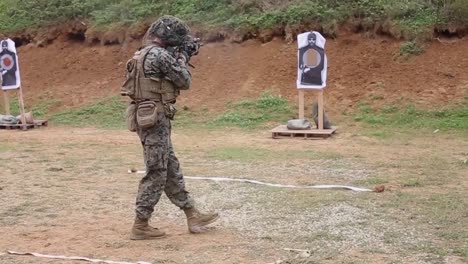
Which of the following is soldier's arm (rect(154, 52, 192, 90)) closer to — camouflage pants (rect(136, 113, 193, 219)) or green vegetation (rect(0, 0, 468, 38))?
camouflage pants (rect(136, 113, 193, 219))

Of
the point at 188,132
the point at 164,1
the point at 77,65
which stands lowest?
the point at 188,132

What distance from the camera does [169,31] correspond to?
5.51 m

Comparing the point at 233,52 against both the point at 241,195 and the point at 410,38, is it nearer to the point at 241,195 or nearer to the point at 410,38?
the point at 410,38

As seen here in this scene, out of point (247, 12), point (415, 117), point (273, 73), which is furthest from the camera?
point (247, 12)

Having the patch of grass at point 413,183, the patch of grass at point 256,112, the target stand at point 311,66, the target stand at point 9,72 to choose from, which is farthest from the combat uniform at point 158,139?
the target stand at point 9,72

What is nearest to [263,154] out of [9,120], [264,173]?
[264,173]

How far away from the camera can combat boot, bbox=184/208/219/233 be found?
5684 millimetres

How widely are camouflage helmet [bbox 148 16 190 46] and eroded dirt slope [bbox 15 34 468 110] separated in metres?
8.48

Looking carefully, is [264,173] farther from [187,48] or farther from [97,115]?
[97,115]

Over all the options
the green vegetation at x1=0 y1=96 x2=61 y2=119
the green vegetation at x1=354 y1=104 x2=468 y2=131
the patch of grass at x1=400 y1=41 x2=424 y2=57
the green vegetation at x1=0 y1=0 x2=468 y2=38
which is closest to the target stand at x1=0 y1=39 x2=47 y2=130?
the green vegetation at x1=0 y1=96 x2=61 y2=119

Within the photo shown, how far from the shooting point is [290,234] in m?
5.55

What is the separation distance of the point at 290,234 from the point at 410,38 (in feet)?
33.5

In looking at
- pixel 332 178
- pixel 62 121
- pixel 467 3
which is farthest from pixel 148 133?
pixel 467 3

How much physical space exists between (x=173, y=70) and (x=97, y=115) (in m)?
9.64
